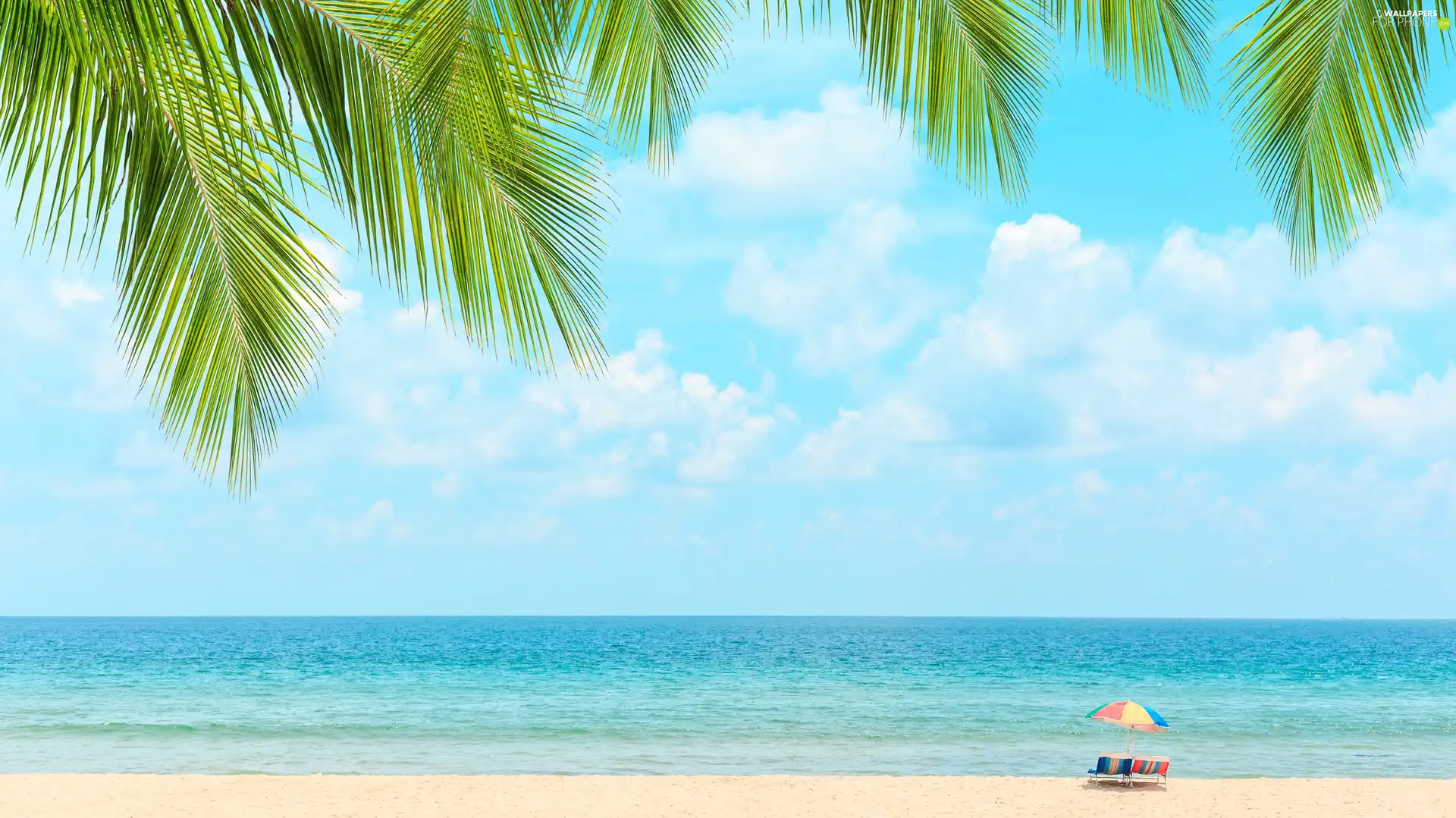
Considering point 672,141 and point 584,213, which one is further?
point 672,141

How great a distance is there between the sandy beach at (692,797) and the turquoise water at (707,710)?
9.99 ft

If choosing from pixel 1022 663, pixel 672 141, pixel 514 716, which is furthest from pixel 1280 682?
pixel 672 141

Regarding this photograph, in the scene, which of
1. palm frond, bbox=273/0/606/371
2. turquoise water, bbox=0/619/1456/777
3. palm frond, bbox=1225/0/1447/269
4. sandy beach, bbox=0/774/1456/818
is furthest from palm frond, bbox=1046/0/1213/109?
turquoise water, bbox=0/619/1456/777

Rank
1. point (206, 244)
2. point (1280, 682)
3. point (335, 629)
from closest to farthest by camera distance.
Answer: point (206, 244), point (1280, 682), point (335, 629)

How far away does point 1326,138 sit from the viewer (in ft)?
6.84

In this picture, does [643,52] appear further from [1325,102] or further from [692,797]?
[692,797]

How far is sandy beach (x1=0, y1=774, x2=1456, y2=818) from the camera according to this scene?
13406 mm

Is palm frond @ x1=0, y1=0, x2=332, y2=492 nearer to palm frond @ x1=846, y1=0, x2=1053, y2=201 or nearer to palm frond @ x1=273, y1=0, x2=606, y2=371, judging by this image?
palm frond @ x1=273, y1=0, x2=606, y2=371

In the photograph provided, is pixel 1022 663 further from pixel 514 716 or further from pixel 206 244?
pixel 206 244

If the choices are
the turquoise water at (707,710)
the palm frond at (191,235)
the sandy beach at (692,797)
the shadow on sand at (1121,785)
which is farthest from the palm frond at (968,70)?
the turquoise water at (707,710)

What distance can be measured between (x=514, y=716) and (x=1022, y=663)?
29660 mm

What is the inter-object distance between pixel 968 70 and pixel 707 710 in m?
29.4

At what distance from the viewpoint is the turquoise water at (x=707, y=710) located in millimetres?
20359

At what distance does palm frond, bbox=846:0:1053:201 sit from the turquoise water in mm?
17621
